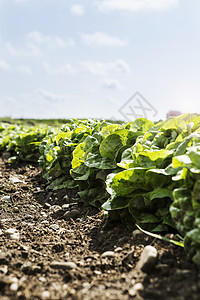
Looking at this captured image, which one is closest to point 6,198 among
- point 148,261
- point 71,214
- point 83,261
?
point 71,214

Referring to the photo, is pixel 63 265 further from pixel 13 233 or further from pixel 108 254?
pixel 13 233

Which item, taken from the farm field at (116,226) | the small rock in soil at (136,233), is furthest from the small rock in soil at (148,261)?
the small rock in soil at (136,233)

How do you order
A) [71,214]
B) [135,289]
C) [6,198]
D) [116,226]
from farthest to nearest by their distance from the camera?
[6,198] → [71,214] → [116,226] → [135,289]

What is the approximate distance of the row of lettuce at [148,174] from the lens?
2.14 metres

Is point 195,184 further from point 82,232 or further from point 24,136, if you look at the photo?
point 24,136

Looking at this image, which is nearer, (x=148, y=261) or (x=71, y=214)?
(x=148, y=261)

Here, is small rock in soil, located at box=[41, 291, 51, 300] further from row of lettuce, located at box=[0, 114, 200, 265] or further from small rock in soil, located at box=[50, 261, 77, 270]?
row of lettuce, located at box=[0, 114, 200, 265]

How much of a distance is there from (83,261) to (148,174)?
887 millimetres

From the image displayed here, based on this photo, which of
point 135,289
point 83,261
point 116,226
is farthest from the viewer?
point 116,226

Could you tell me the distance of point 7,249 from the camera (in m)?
2.82

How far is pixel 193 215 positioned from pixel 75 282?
3.05 ft

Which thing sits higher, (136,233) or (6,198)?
(136,233)

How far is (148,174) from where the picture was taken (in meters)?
2.59

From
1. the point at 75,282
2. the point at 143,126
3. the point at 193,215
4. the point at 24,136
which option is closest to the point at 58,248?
the point at 75,282
